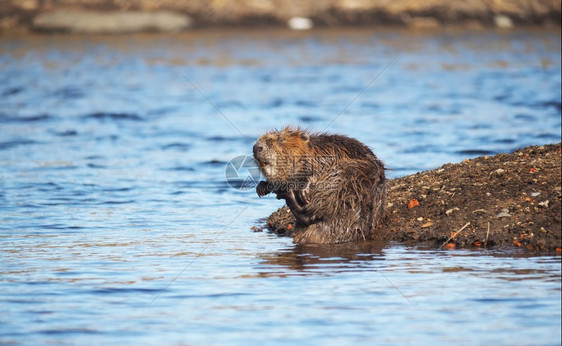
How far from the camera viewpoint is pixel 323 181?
323 inches

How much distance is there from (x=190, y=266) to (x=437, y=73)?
24.9 m

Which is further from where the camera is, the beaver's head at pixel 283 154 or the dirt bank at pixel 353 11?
the dirt bank at pixel 353 11

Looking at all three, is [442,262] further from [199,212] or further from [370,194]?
[199,212]

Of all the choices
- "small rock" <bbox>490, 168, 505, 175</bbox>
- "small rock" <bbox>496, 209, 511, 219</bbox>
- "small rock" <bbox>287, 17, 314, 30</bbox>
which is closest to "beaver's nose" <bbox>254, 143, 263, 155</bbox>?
"small rock" <bbox>496, 209, 511, 219</bbox>

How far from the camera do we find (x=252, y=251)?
8.52 metres

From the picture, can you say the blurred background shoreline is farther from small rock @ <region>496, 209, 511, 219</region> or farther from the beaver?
small rock @ <region>496, 209, 511, 219</region>

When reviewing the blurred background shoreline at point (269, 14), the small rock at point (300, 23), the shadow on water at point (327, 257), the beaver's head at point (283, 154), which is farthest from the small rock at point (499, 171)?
the small rock at point (300, 23)

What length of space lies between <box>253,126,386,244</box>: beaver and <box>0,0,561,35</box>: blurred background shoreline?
138ft

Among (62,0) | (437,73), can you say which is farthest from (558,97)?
(62,0)

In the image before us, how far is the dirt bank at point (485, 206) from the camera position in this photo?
26.2 ft

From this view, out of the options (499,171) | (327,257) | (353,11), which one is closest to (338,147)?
(327,257)

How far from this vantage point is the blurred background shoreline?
48344 millimetres

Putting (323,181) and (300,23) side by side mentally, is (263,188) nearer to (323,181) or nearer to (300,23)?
(323,181)

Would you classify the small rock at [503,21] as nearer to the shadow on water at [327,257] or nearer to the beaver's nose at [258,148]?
the shadow on water at [327,257]
